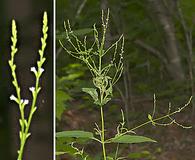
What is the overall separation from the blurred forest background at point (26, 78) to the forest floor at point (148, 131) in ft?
12.5

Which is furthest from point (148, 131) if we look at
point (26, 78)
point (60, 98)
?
point (26, 78)

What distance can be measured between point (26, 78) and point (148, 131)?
480 centimetres

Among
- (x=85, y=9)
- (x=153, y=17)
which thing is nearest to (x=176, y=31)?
(x=153, y=17)

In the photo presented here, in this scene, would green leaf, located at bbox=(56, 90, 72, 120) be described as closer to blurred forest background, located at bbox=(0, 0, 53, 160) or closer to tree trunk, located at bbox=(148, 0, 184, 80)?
blurred forest background, located at bbox=(0, 0, 53, 160)

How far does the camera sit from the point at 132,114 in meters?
5.85

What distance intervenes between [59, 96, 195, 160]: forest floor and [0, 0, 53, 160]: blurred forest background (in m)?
3.82

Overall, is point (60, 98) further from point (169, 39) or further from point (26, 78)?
point (169, 39)

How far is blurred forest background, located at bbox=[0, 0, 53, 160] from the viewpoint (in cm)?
75

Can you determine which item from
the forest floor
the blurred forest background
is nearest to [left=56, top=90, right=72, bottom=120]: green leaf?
the blurred forest background

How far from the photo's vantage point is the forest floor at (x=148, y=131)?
5047mm

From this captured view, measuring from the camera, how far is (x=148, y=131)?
5512 mm

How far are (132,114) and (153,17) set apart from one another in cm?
131

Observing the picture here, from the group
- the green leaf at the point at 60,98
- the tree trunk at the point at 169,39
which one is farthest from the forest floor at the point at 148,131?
the green leaf at the point at 60,98

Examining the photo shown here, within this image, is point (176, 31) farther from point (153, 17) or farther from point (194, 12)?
point (194, 12)
